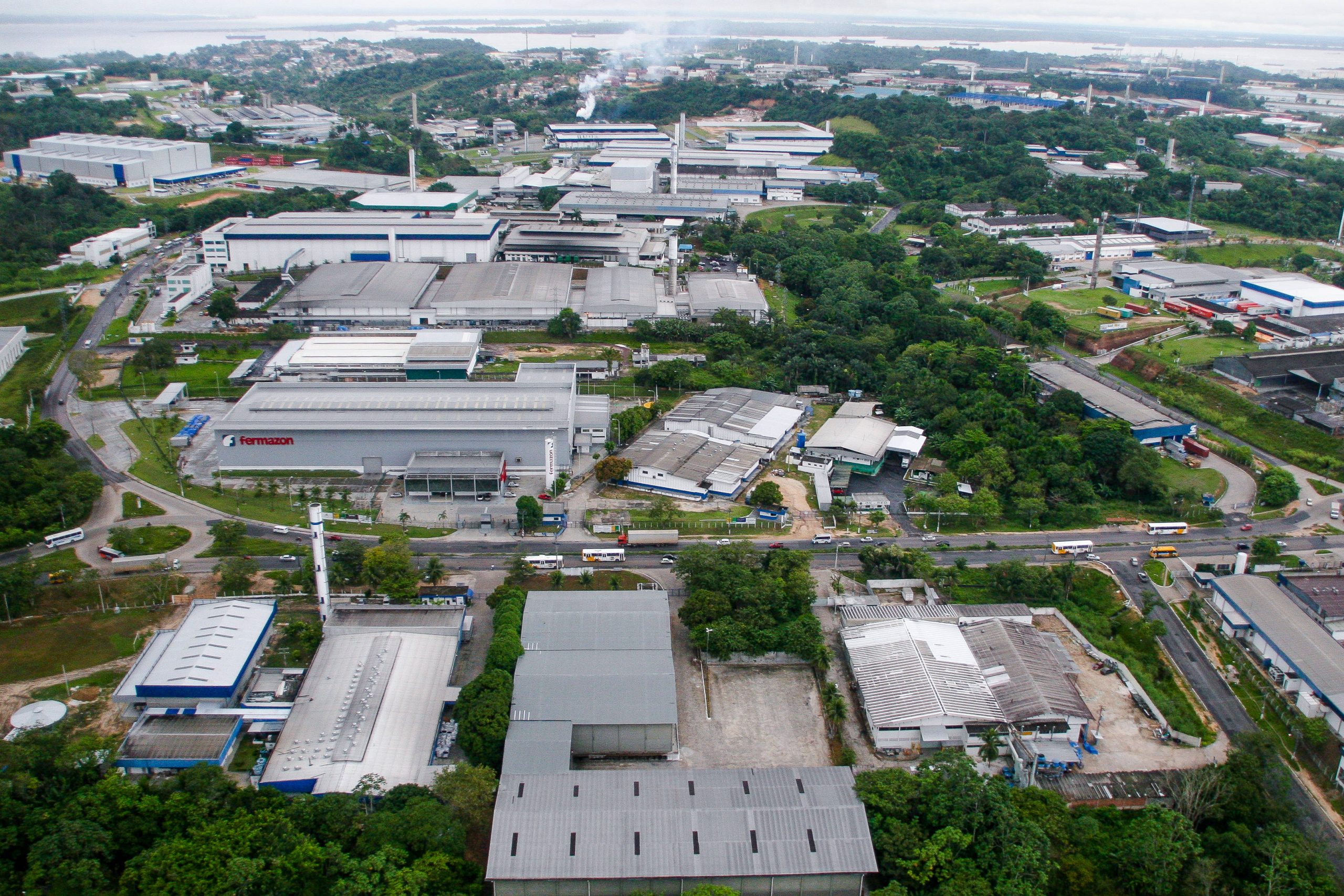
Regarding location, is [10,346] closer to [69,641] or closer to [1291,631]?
[69,641]

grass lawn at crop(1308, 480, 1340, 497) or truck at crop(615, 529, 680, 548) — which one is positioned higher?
grass lawn at crop(1308, 480, 1340, 497)

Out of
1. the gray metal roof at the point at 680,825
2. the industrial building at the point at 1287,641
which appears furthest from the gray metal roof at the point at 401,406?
the industrial building at the point at 1287,641

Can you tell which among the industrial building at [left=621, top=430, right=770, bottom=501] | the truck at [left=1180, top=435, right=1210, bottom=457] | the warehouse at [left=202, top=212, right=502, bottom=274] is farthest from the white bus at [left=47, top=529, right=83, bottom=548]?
the truck at [left=1180, top=435, right=1210, bottom=457]

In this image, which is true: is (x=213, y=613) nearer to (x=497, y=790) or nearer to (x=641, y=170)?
(x=497, y=790)

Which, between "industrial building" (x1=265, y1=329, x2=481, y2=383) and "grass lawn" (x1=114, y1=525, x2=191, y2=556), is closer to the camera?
"grass lawn" (x1=114, y1=525, x2=191, y2=556)

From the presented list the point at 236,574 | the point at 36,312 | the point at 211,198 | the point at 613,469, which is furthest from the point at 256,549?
the point at 211,198

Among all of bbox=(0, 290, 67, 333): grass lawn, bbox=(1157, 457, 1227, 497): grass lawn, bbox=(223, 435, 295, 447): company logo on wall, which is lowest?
bbox=(0, 290, 67, 333): grass lawn

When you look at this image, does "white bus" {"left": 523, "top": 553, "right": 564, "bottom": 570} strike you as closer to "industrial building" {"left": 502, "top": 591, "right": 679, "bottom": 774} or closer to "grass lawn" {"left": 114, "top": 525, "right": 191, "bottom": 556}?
"industrial building" {"left": 502, "top": 591, "right": 679, "bottom": 774}
